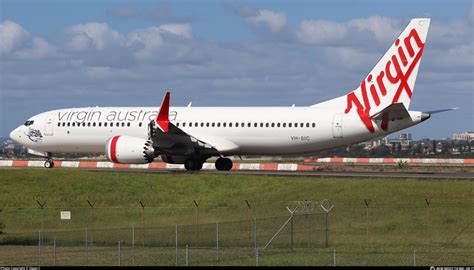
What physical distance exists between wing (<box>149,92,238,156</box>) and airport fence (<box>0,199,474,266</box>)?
1005cm

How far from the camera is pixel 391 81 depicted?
5172 cm

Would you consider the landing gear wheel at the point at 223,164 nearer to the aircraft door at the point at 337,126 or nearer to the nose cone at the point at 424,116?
the aircraft door at the point at 337,126

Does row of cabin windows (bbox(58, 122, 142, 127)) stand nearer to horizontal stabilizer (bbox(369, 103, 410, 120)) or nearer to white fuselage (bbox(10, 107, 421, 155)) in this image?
white fuselage (bbox(10, 107, 421, 155))

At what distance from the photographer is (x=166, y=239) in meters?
36.0

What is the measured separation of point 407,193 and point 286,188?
654cm

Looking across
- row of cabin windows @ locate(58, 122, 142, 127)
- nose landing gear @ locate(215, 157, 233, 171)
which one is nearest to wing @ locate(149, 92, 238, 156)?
nose landing gear @ locate(215, 157, 233, 171)

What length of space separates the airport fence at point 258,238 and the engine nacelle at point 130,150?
971 centimetres

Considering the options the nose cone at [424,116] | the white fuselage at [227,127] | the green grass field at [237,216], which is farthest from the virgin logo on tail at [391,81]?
the green grass field at [237,216]

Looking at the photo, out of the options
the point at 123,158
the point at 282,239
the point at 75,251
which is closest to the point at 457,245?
the point at 282,239

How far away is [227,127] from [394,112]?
10557 millimetres

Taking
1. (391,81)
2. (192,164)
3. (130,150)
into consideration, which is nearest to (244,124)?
(192,164)

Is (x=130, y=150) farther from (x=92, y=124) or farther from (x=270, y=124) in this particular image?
(x=270, y=124)

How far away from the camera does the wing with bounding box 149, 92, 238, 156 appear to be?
5147 centimetres

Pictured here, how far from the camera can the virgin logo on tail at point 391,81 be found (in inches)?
2010
